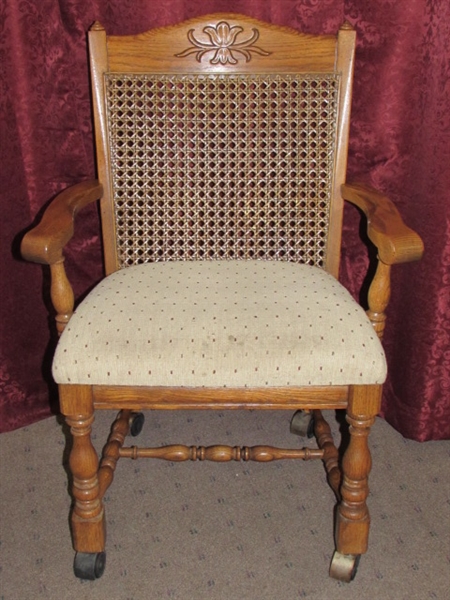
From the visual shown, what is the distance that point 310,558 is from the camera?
4.85 ft

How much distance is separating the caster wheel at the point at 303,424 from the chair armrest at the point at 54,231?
0.84m

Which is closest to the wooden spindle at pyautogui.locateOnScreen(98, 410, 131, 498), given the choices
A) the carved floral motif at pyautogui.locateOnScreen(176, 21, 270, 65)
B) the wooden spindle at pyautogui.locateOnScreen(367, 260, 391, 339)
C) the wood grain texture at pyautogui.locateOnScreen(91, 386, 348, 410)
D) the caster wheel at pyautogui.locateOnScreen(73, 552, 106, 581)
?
the caster wheel at pyautogui.locateOnScreen(73, 552, 106, 581)

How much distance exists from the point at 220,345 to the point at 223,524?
0.59 meters

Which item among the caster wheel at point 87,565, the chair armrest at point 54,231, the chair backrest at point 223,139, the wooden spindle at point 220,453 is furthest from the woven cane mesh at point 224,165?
the caster wheel at point 87,565

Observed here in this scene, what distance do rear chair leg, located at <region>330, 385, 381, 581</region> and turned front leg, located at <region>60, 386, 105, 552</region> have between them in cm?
49

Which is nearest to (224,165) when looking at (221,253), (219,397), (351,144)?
(221,253)

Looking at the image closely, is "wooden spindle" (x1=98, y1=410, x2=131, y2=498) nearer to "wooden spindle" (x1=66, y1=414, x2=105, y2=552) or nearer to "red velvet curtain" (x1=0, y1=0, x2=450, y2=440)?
"wooden spindle" (x1=66, y1=414, x2=105, y2=552)

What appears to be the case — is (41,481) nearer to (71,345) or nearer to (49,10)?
(71,345)

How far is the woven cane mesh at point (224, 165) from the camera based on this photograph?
158 centimetres

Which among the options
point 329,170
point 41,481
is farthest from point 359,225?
point 41,481

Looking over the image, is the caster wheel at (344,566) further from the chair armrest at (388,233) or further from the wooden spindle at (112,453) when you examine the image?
the chair armrest at (388,233)

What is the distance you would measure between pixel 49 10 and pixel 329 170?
2.56 feet

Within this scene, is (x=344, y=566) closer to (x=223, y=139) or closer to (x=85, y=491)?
(x=85, y=491)

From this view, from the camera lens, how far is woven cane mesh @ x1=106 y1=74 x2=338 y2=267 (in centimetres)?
158
